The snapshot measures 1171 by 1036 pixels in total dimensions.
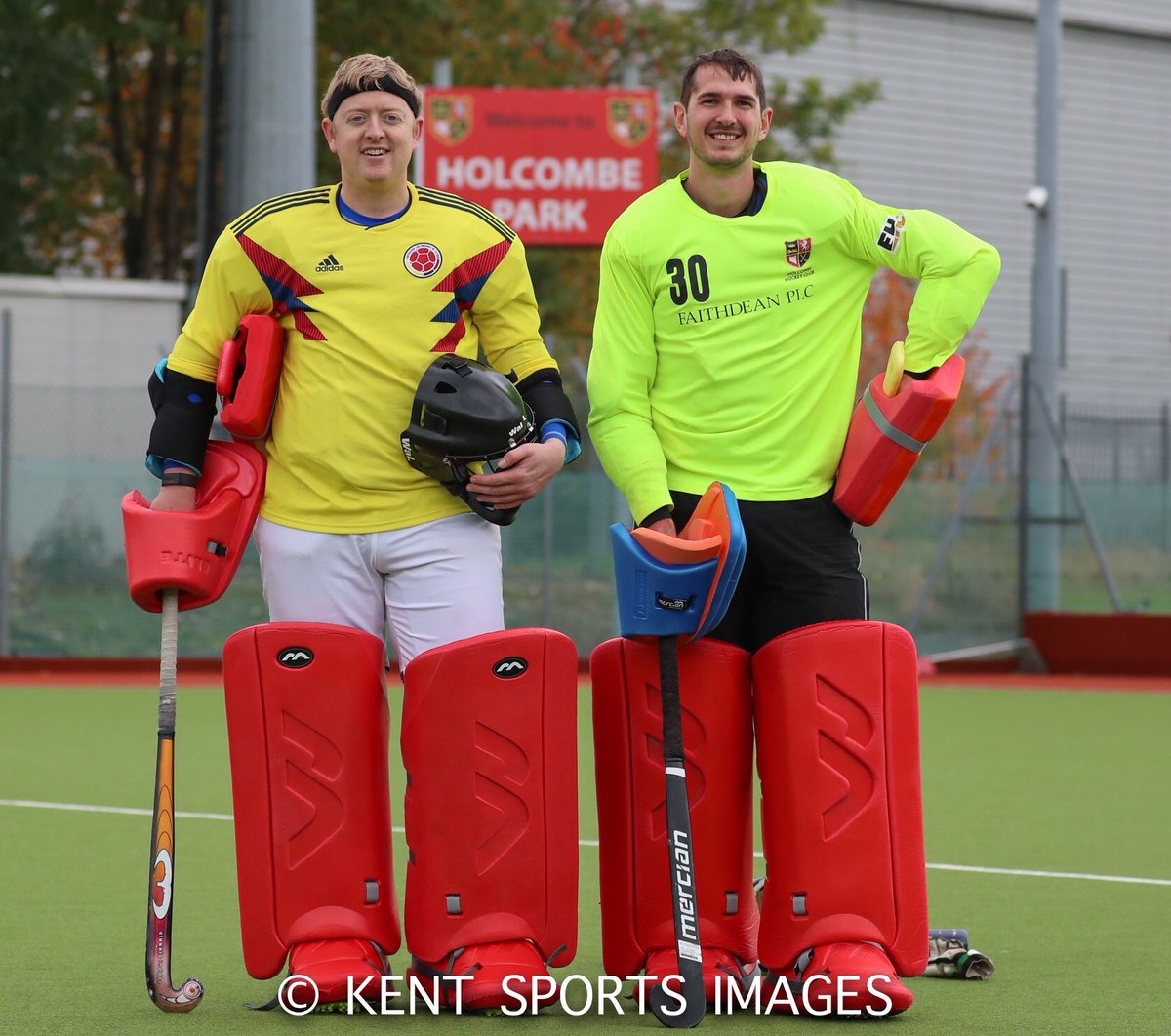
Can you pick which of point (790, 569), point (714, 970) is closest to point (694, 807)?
point (714, 970)

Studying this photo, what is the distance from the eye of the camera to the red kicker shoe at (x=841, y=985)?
13.7 ft

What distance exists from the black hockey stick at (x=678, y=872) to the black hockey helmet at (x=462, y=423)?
51cm

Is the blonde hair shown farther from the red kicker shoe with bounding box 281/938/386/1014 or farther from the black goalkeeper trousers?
the red kicker shoe with bounding box 281/938/386/1014

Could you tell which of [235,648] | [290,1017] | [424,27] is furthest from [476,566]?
[424,27]

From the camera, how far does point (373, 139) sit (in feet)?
14.4

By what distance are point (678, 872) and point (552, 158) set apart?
13.5m

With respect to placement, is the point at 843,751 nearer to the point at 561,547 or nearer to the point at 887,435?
the point at 887,435

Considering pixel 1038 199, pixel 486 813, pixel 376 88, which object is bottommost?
pixel 486 813

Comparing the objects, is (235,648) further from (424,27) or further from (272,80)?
(424,27)

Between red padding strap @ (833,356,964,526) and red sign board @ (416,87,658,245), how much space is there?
12.7 meters

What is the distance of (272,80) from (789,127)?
39.6 feet

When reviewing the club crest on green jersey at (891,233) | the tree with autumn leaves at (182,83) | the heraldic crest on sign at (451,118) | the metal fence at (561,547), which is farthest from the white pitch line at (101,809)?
the tree with autumn leaves at (182,83)

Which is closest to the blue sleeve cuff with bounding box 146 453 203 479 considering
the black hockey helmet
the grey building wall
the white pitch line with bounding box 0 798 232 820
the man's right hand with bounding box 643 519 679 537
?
the black hockey helmet

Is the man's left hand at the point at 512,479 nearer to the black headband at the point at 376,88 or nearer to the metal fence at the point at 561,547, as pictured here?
the black headband at the point at 376,88
